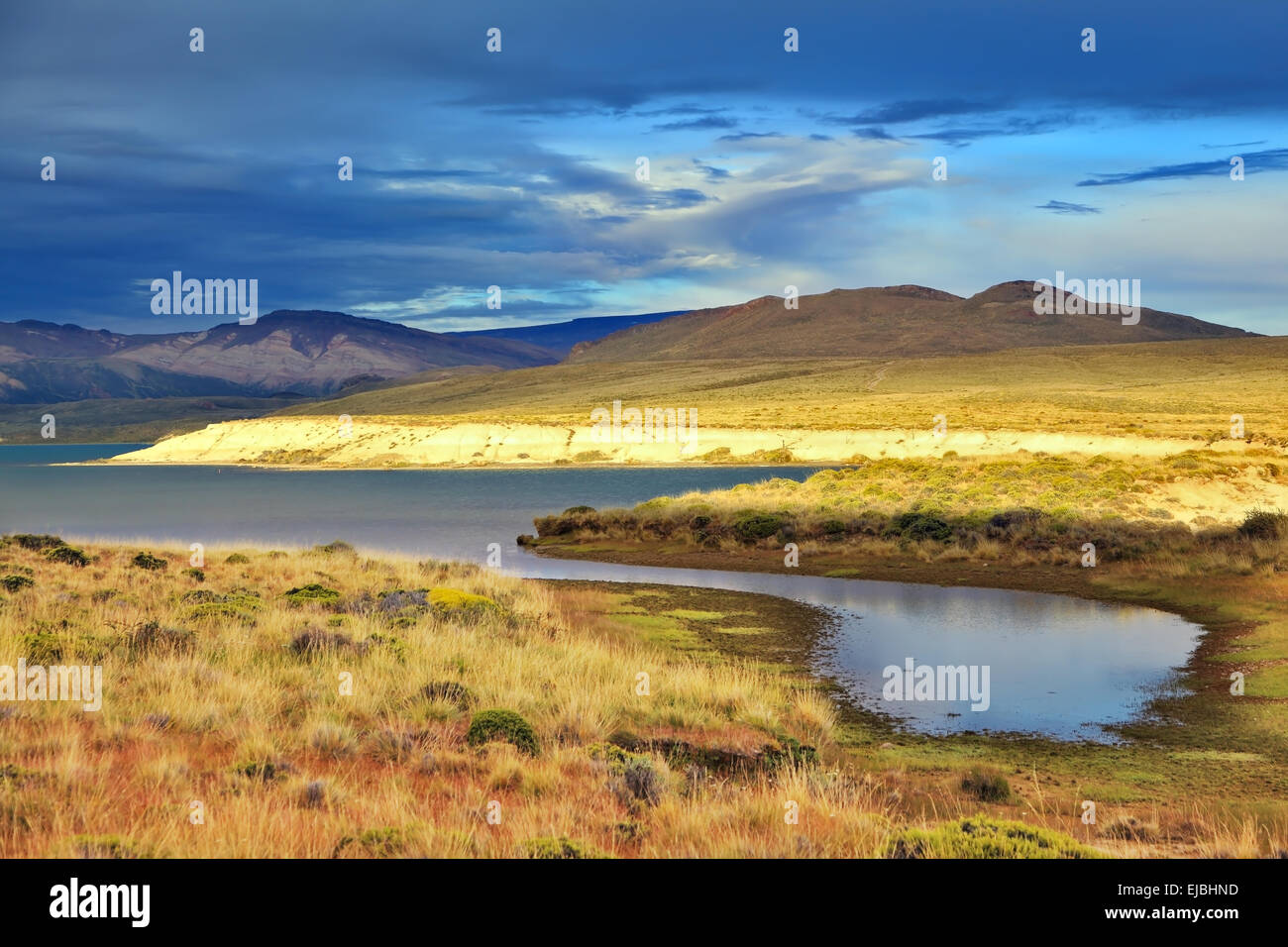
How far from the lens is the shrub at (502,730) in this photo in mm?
9344

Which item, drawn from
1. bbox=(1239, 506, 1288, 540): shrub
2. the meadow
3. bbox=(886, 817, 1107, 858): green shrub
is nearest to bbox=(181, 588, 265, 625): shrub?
the meadow

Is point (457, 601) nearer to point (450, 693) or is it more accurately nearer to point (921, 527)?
point (450, 693)

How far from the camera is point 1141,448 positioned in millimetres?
52188

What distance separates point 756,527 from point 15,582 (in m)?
20.7

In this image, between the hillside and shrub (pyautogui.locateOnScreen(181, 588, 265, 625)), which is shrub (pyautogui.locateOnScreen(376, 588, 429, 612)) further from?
the hillside

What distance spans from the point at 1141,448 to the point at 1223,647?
1541 inches

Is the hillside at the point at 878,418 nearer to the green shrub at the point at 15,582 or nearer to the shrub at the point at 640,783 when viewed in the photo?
the shrub at the point at 640,783

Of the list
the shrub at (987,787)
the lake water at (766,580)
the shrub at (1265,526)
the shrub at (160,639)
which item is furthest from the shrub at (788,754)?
the shrub at (1265,526)

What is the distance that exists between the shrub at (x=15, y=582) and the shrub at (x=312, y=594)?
4.21 metres

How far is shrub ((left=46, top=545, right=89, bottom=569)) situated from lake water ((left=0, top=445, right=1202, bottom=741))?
571 cm

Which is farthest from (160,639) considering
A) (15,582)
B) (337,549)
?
(337,549)

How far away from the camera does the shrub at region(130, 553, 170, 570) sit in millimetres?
21295
